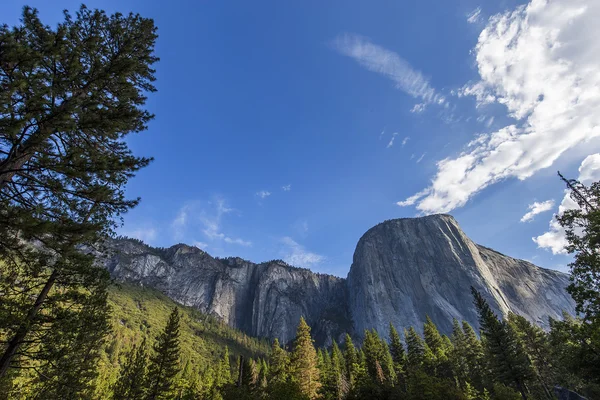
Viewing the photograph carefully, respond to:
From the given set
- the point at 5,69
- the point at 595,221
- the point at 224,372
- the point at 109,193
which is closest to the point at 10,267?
the point at 109,193

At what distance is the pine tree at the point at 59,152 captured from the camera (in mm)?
6266

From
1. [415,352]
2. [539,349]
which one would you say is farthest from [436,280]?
[539,349]

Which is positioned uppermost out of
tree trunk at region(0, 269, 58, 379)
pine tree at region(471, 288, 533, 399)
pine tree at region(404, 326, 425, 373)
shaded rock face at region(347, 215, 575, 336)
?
shaded rock face at region(347, 215, 575, 336)

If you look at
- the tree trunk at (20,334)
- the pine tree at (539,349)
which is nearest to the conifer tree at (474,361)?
the pine tree at (539,349)

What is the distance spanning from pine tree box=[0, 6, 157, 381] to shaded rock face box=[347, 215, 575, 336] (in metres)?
146

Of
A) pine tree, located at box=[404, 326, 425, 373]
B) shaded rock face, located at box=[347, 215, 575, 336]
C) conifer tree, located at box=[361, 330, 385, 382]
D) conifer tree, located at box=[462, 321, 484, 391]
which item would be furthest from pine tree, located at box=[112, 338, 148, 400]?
shaded rock face, located at box=[347, 215, 575, 336]

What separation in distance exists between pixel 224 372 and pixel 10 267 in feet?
141

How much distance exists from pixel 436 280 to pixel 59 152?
16626 cm

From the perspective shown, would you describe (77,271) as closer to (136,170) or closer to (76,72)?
(136,170)

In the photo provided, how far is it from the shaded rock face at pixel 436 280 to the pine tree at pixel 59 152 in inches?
5758

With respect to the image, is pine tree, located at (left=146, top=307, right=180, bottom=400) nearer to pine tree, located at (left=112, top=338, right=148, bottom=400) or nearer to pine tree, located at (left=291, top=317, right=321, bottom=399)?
pine tree, located at (left=112, top=338, right=148, bottom=400)

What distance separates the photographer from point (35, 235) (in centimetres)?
656

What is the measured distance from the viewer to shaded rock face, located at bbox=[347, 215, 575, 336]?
436ft

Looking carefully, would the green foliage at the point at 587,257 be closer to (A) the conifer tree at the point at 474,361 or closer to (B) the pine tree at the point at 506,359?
(B) the pine tree at the point at 506,359
